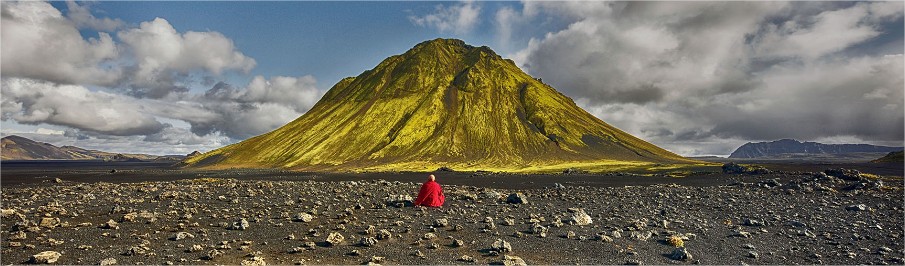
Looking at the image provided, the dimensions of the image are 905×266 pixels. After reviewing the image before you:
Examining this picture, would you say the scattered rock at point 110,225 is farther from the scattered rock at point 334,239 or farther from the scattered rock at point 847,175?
the scattered rock at point 847,175

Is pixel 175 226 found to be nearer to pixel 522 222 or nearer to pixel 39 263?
pixel 39 263

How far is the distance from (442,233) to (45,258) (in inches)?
560

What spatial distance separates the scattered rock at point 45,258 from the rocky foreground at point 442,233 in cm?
4

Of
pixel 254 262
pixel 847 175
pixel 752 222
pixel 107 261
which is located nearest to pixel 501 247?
pixel 254 262

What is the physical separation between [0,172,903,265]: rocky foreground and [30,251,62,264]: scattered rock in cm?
4

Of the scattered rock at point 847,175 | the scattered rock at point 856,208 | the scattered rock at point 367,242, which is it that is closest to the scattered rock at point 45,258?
the scattered rock at point 367,242

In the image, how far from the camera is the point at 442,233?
67.6 ft

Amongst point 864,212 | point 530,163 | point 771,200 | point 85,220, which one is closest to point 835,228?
point 864,212

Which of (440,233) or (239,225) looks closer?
(440,233)

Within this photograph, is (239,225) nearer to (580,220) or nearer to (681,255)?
(580,220)

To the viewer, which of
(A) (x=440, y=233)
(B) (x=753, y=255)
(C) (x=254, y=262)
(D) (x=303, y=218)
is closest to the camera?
(C) (x=254, y=262)

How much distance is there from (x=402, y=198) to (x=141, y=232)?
1469 cm

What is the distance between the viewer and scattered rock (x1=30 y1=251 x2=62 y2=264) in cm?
1466

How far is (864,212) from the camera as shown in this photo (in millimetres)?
28453
